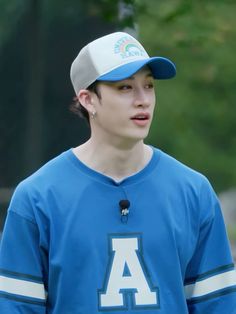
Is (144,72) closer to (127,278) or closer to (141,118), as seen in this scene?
(141,118)

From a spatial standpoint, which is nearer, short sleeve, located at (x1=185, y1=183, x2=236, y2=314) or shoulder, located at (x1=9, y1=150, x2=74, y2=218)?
shoulder, located at (x1=9, y1=150, x2=74, y2=218)

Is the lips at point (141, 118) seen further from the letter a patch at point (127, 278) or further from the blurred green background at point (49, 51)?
the blurred green background at point (49, 51)

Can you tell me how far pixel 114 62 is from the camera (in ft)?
16.0

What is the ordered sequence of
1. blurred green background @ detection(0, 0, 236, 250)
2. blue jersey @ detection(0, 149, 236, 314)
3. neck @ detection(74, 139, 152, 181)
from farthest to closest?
1. blurred green background @ detection(0, 0, 236, 250)
2. neck @ detection(74, 139, 152, 181)
3. blue jersey @ detection(0, 149, 236, 314)

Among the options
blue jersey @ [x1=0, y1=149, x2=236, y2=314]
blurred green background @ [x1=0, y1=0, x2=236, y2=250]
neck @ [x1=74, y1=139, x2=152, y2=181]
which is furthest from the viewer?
blurred green background @ [x1=0, y1=0, x2=236, y2=250]

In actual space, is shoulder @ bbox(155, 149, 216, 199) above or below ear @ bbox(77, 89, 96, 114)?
below

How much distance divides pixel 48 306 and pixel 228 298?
67cm

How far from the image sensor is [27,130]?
32.1 feet

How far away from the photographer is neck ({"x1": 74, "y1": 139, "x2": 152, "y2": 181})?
4.89 metres

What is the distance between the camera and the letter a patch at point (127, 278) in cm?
478

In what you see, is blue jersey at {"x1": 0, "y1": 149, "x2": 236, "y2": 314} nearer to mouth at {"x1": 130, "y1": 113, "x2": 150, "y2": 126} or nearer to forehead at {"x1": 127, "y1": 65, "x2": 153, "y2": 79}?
mouth at {"x1": 130, "y1": 113, "x2": 150, "y2": 126}

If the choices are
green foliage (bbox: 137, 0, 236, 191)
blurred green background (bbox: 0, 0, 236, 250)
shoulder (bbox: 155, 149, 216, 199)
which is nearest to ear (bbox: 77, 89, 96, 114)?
shoulder (bbox: 155, 149, 216, 199)

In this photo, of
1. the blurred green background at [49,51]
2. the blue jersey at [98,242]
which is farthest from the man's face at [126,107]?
the blurred green background at [49,51]

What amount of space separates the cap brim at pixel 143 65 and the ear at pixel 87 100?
91 millimetres
